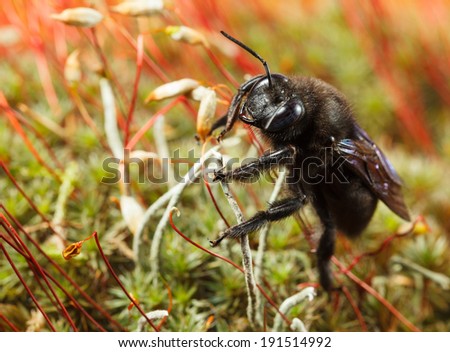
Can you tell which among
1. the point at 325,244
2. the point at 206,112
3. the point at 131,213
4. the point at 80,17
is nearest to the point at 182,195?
the point at 131,213

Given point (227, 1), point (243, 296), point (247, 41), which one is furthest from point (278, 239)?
point (227, 1)

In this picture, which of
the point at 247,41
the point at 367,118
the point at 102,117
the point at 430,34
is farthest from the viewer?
the point at 430,34

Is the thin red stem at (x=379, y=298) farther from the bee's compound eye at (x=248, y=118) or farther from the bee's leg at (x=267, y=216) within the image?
the bee's compound eye at (x=248, y=118)

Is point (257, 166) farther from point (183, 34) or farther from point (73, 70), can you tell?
point (73, 70)

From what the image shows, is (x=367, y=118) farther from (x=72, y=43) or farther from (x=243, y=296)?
(x=72, y=43)

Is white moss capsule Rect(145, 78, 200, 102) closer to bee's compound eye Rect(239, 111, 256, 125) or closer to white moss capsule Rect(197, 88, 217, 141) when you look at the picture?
Answer: white moss capsule Rect(197, 88, 217, 141)

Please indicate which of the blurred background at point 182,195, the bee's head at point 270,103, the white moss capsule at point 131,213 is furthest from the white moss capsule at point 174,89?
the white moss capsule at point 131,213
